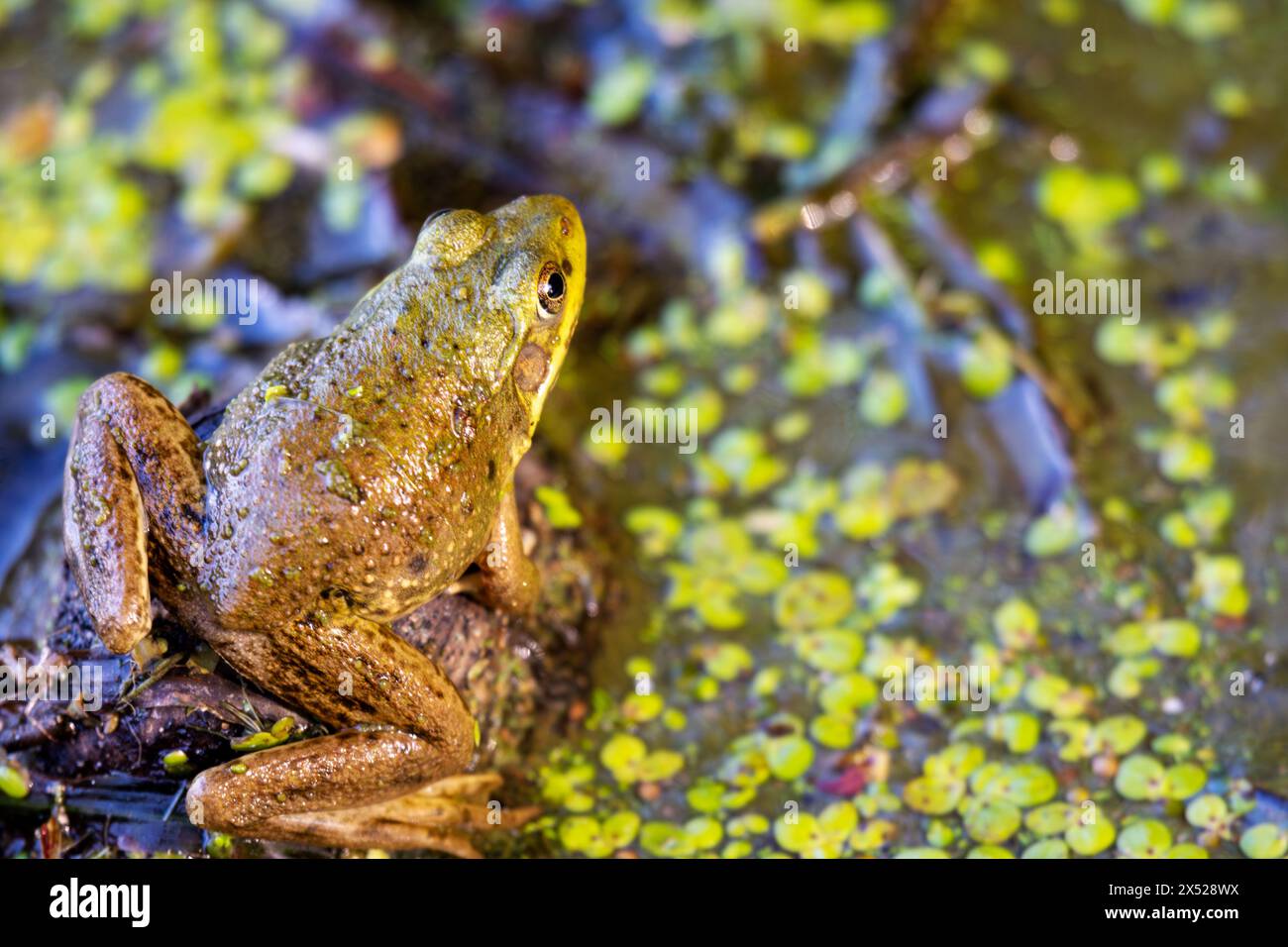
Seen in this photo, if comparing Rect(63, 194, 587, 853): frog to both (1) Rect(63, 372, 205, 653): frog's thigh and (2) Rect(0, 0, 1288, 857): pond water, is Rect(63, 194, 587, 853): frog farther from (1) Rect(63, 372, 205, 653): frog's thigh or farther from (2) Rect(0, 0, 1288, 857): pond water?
(2) Rect(0, 0, 1288, 857): pond water

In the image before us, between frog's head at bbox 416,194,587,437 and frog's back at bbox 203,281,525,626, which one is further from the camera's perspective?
frog's head at bbox 416,194,587,437

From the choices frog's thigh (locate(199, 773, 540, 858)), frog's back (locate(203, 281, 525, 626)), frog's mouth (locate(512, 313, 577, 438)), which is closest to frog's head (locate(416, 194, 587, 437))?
frog's mouth (locate(512, 313, 577, 438))

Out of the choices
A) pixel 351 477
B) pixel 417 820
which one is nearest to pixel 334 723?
pixel 417 820

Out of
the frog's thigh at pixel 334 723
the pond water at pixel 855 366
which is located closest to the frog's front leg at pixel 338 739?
the frog's thigh at pixel 334 723

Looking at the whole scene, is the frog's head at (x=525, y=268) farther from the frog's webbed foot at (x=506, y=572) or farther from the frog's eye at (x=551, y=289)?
the frog's webbed foot at (x=506, y=572)

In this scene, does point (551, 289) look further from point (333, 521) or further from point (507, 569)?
point (333, 521)

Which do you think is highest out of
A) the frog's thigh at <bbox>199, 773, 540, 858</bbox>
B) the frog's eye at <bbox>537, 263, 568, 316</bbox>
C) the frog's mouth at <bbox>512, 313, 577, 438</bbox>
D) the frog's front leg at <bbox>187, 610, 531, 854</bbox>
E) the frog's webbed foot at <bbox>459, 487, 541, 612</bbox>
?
the frog's eye at <bbox>537, 263, 568, 316</bbox>

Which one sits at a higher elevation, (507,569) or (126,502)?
(126,502)
